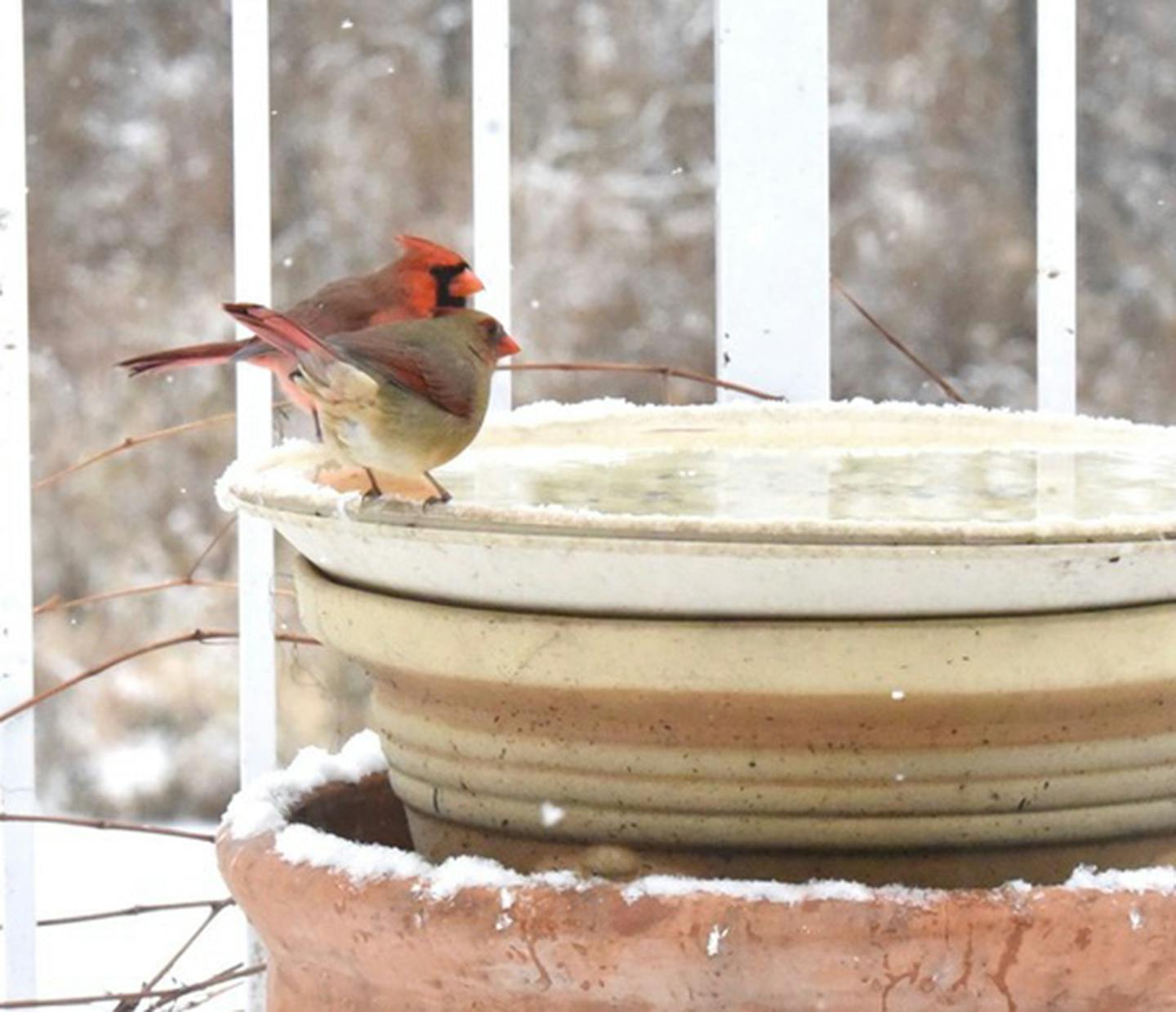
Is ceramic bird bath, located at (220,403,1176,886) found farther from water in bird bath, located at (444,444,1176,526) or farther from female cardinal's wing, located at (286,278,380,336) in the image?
female cardinal's wing, located at (286,278,380,336)

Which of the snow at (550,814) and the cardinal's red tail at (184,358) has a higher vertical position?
the cardinal's red tail at (184,358)

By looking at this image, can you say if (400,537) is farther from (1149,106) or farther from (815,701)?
(1149,106)

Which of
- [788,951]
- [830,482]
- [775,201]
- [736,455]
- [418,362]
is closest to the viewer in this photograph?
[788,951]

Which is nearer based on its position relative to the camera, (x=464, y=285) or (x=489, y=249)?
(x=464, y=285)

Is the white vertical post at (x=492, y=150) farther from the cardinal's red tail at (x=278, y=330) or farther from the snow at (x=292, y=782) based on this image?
the cardinal's red tail at (x=278, y=330)

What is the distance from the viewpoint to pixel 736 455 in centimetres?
131

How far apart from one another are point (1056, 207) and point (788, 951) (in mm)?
970

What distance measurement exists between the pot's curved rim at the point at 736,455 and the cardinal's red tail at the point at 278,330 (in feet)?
0.20

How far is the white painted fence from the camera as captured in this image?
5.24 ft

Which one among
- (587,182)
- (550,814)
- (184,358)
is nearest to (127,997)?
(184,358)

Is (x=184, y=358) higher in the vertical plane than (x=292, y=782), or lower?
higher

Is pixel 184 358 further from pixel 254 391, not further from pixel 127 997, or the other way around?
pixel 127 997

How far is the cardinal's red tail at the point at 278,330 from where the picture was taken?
979 mm

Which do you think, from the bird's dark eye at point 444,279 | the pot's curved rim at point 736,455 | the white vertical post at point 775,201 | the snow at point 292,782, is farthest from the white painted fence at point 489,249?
the snow at point 292,782
